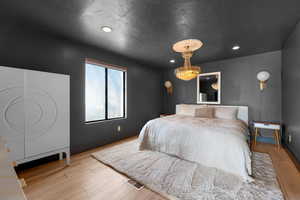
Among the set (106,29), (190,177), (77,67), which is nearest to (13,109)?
(77,67)

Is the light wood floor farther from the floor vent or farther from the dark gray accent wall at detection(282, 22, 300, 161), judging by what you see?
the dark gray accent wall at detection(282, 22, 300, 161)

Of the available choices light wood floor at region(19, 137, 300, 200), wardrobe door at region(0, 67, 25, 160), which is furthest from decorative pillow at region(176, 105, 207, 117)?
wardrobe door at region(0, 67, 25, 160)

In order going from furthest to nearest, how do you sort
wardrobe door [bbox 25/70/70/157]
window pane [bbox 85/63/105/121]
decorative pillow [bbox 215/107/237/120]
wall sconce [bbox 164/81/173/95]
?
wall sconce [bbox 164/81/173/95] < decorative pillow [bbox 215/107/237/120] < window pane [bbox 85/63/105/121] < wardrobe door [bbox 25/70/70/157]

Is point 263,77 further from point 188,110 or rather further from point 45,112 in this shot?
point 45,112

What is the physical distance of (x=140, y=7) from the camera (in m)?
1.69

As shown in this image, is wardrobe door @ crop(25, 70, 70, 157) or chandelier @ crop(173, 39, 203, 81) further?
chandelier @ crop(173, 39, 203, 81)

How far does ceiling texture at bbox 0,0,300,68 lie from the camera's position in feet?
5.38

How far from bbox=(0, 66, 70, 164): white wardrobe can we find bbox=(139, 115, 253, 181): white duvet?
1571 mm

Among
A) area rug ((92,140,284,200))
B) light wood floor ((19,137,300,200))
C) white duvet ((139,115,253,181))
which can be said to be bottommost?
light wood floor ((19,137,300,200))

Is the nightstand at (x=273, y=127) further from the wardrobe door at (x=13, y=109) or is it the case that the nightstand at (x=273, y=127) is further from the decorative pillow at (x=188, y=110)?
the wardrobe door at (x=13, y=109)

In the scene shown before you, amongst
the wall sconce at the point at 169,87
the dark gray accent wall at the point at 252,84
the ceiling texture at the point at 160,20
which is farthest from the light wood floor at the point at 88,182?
the wall sconce at the point at 169,87

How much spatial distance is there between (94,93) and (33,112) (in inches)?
55.2

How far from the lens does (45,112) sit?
6.39 feet

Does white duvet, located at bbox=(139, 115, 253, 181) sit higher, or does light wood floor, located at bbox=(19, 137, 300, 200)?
white duvet, located at bbox=(139, 115, 253, 181)
